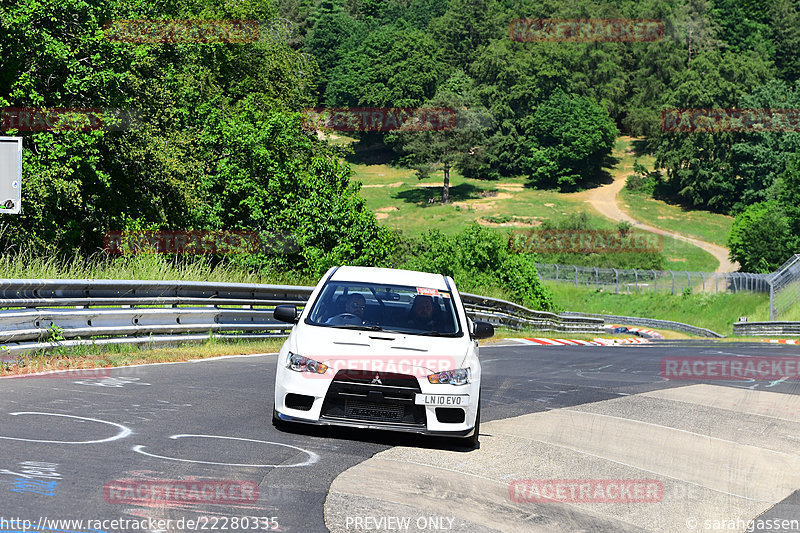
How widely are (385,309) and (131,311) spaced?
598 cm

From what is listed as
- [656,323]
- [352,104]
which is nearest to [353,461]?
[656,323]

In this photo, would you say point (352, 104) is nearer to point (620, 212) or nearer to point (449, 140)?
point (449, 140)

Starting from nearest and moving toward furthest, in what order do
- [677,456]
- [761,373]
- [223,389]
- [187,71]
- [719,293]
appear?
[677,456]
[223,389]
[761,373]
[187,71]
[719,293]

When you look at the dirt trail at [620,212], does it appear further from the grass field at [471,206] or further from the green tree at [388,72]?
the green tree at [388,72]

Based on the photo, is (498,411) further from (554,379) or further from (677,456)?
(554,379)

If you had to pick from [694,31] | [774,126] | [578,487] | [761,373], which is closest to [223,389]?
[578,487]

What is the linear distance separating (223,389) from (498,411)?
3.20 metres

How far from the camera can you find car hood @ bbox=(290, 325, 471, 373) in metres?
8.20

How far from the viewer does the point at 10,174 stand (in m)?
11.9

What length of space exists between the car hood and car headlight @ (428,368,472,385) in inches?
1.8

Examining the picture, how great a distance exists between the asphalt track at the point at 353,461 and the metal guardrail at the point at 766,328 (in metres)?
30.3

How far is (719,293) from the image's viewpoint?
63312mm

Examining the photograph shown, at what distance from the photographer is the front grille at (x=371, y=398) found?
26.4ft

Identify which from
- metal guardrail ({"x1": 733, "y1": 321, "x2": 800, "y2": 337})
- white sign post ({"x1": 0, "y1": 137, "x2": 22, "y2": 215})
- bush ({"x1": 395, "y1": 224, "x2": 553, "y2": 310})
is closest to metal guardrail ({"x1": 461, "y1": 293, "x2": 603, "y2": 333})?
bush ({"x1": 395, "y1": 224, "x2": 553, "y2": 310})
